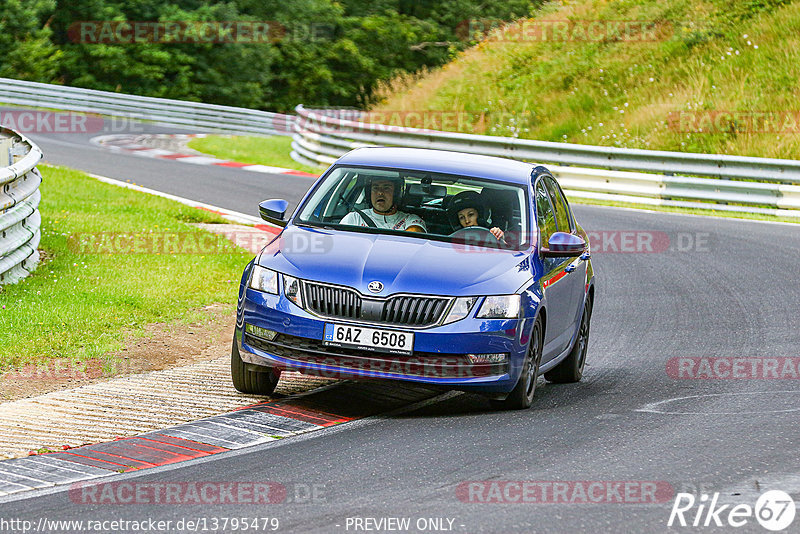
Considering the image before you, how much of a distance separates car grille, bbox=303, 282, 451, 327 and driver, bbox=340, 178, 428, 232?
3.73 ft

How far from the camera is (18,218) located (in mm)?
11523

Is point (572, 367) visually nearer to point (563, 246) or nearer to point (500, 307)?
point (563, 246)

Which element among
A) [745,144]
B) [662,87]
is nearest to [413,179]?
[745,144]

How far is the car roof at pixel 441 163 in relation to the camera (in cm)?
925

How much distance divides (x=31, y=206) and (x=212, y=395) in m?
4.62

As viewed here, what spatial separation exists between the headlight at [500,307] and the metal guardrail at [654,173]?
15.0 metres

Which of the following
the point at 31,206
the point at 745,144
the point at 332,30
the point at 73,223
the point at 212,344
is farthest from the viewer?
the point at 332,30

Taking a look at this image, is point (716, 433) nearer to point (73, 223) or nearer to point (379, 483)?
point (379, 483)

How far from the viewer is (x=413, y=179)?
9188 mm

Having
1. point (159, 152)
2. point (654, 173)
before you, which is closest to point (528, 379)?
point (654, 173)

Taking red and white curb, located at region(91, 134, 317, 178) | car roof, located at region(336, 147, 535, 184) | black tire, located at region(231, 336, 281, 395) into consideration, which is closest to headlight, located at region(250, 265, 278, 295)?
black tire, located at region(231, 336, 281, 395)

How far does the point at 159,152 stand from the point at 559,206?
20904 mm

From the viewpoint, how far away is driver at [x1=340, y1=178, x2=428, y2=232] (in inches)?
351

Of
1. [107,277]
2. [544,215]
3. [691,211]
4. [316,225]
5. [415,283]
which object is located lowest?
[691,211]
